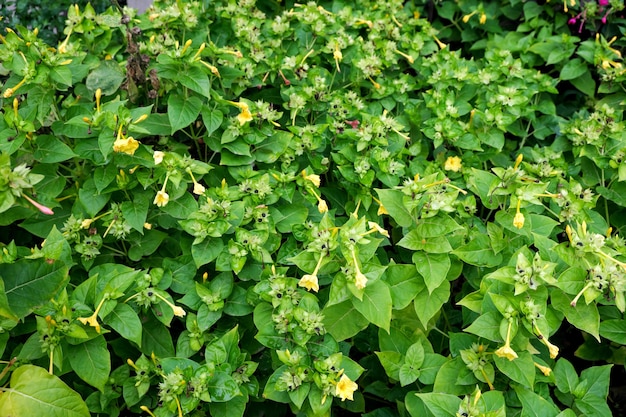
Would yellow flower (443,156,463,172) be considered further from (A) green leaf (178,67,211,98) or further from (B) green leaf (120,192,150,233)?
(B) green leaf (120,192,150,233)

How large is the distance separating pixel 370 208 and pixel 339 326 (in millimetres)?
582

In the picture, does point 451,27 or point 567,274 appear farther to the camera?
point 451,27

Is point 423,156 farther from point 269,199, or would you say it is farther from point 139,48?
point 139,48

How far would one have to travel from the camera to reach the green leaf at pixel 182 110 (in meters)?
2.03

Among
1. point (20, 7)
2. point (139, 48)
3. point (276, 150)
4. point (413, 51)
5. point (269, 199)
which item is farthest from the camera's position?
point (20, 7)

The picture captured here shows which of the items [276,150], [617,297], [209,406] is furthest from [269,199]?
[617,297]

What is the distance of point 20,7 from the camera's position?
3.21 m

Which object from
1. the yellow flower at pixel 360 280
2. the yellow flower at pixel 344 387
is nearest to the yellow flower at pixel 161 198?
the yellow flower at pixel 360 280

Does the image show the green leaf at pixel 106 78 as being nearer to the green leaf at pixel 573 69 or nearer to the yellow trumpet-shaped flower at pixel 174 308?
the yellow trumpet-shaped flower at pixel 174 308

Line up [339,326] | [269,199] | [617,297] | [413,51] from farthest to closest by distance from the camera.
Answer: [413,51] → [269,199] → [339,326] → [617,297]

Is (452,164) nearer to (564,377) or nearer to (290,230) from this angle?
(290,230)

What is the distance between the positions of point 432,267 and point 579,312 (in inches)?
17.5

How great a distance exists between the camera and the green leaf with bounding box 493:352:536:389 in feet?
5.48

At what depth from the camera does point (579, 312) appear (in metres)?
1.70
